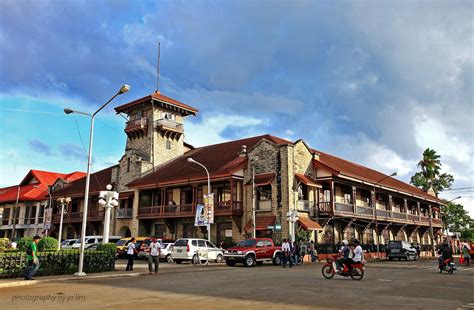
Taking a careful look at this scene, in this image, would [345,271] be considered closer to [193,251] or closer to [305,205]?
[193,251]

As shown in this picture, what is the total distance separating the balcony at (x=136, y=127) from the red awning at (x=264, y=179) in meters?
16.4

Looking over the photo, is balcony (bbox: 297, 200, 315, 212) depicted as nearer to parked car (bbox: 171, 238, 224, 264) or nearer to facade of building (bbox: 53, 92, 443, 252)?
facade of building (bbox: 53, 92, 443, 252)

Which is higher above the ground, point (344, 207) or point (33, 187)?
point (33, 187)

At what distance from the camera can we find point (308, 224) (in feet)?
101


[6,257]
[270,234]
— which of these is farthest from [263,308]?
[270,234]

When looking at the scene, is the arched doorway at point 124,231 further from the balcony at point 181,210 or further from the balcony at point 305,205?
the balcony at point 305,205

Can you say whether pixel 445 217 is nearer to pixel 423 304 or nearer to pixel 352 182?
pixel 352 182

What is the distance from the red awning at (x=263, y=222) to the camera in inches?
1225

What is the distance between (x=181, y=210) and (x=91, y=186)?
16.6 m

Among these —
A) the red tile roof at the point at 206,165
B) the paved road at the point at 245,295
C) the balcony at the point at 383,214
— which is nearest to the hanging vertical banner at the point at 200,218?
the red tile roof at the point at 206,165

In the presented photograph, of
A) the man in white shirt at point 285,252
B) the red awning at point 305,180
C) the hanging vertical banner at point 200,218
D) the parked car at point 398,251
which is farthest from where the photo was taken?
the parked car at point 398,251

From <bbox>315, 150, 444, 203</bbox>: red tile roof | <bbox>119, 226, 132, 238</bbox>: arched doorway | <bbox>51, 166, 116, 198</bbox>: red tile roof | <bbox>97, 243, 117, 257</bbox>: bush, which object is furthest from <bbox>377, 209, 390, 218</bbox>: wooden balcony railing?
<bbox>51, 166, 116, 198</bbox>: red tile roof

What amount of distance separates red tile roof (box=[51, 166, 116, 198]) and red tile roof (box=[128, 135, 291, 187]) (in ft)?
23.5

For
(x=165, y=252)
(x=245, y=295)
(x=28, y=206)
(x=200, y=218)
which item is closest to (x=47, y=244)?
(x=165, y=252)
